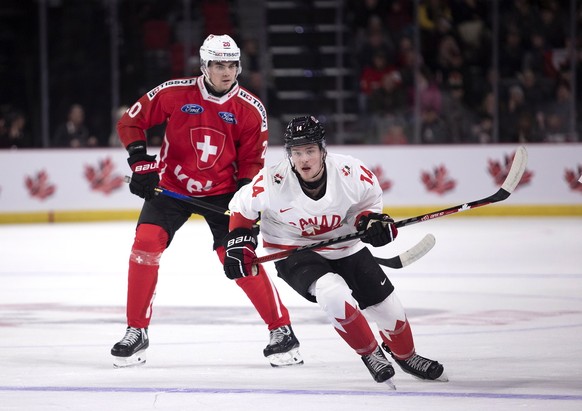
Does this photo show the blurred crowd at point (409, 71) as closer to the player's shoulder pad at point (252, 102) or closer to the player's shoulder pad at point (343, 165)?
the player's shoulder pad at point (252, 102)

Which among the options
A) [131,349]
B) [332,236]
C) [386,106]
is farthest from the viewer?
[386,106]

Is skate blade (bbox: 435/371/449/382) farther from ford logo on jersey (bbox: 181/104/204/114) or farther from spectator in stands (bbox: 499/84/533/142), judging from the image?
spectator in stands (bbox: 499/84/533/142)

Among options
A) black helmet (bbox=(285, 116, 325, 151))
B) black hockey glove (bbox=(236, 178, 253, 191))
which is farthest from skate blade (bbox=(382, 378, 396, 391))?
black hockey glove (bbox=(236, 178, 253, 191))

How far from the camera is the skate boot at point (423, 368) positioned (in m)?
4.10

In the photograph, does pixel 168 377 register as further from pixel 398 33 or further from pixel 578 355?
pixel 398 33

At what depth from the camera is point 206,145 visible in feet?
16.0

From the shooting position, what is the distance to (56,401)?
3822 mm

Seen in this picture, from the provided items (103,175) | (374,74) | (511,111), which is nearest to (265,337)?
(103,175)

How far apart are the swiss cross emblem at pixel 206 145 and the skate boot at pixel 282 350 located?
0.78 m

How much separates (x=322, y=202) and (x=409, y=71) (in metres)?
7.93

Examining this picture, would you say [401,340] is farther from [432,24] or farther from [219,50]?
[432,24]

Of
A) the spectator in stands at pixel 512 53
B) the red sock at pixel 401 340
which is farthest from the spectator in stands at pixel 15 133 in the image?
the red sock at pixel 401 340

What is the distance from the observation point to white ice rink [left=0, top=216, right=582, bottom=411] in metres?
3.88

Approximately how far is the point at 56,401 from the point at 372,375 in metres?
1.07
